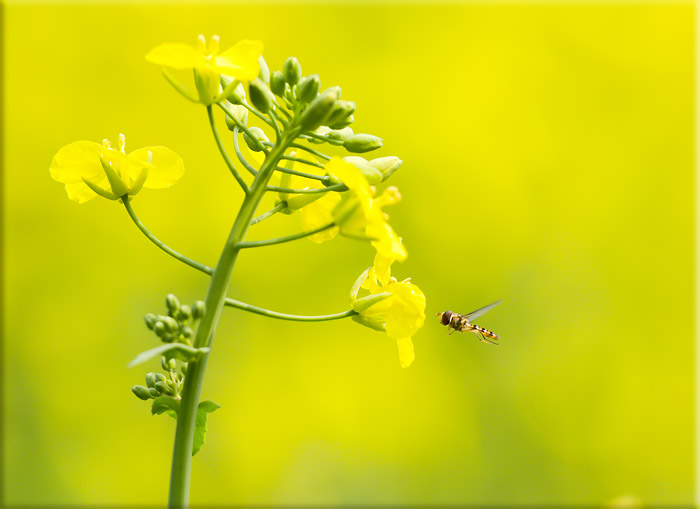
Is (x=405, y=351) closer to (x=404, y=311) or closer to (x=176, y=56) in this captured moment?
(x=404, y=311)

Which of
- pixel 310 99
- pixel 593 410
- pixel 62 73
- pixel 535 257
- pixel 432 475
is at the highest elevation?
pixel 62 73

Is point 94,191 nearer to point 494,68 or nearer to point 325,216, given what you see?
point 325,216

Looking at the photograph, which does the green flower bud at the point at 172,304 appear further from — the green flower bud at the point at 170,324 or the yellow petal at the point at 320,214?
the yellow petal at the point at 320,214

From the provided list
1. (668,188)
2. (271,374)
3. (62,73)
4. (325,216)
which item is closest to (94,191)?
(325,216)

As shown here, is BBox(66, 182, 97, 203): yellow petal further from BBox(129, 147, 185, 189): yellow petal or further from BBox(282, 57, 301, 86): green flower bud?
BBox(282, 57, 301, 86): green flower bud

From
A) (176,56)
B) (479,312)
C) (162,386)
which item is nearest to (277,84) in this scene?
(176,56)

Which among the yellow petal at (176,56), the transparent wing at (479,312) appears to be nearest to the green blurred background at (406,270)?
the transparent wing at (479,312)
